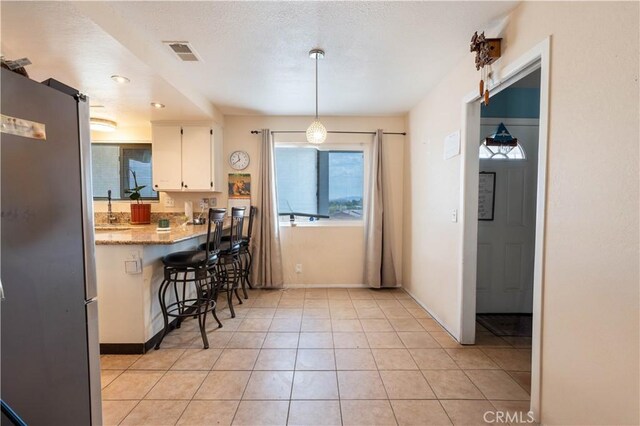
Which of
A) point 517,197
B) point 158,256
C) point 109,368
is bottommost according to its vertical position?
point 109,368

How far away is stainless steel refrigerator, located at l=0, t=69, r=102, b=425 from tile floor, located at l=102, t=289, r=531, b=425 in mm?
611

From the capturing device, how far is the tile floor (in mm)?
1617

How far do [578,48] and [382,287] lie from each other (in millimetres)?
3206

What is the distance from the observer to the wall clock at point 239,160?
12.8ft

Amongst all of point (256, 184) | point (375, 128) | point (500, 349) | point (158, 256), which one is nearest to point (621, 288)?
point (500, 349)

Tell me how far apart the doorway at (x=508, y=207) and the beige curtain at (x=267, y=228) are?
2.46 m

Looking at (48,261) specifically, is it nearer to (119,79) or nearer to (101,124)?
(119,79)

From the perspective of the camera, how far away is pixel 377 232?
380 centimetres

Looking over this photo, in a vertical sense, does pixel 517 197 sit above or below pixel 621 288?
above

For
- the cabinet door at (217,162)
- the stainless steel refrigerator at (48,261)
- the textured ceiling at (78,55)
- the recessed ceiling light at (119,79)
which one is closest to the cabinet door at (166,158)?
the cabinet door at (217,162)

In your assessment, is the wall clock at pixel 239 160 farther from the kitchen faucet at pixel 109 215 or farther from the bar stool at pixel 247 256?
the kitchen faucet at pixel 109 215

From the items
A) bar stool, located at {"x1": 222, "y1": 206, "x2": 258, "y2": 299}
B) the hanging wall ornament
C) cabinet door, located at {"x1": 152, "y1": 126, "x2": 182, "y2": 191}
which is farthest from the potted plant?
the hanging wall ornament

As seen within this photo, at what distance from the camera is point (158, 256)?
2.45 metres

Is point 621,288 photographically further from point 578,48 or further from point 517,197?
point 517,197
